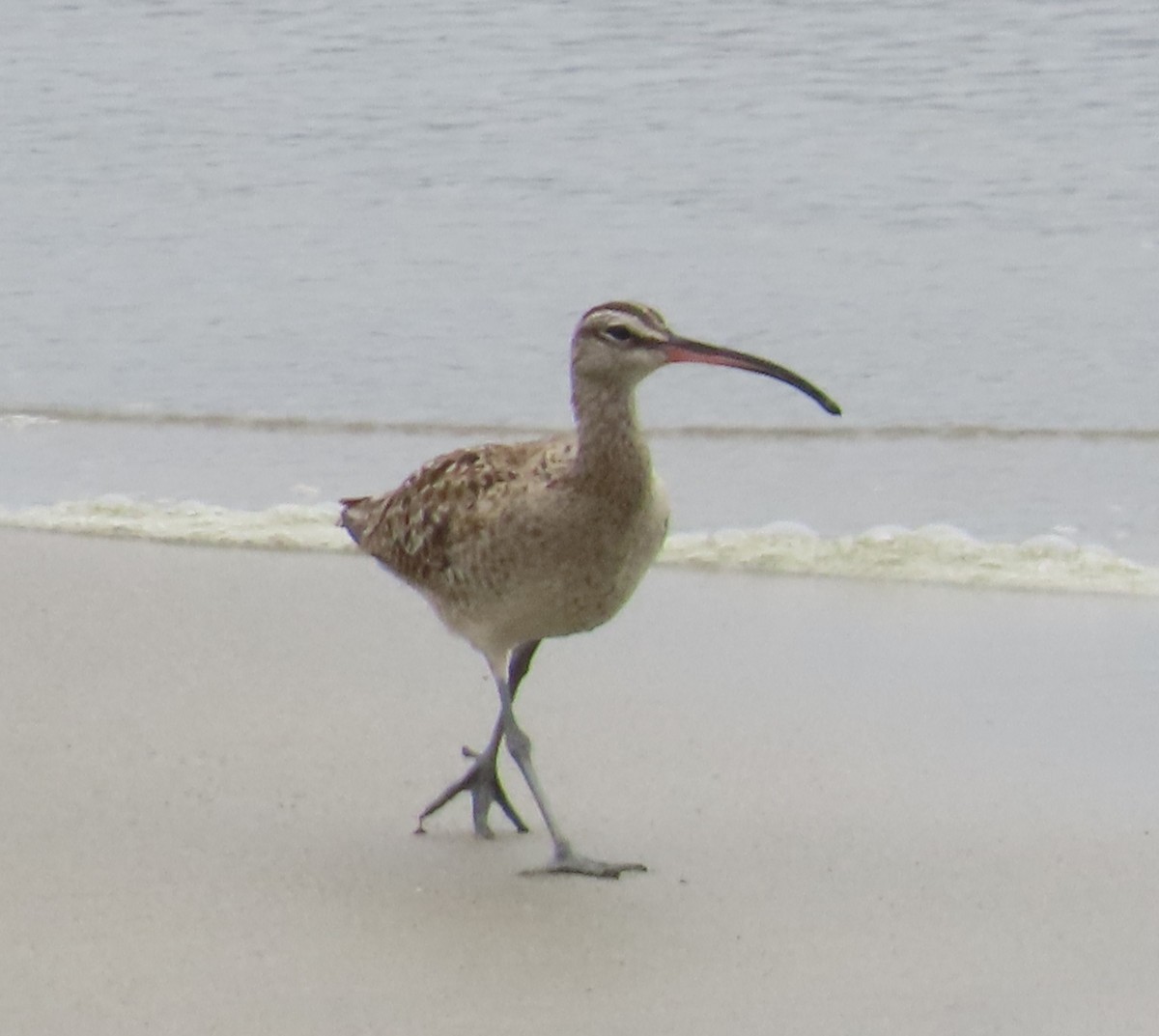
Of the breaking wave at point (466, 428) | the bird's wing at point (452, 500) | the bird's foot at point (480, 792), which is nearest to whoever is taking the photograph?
the bird's wing at point (452, 500)

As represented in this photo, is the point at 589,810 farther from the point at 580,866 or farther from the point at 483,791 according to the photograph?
the point at 580,866

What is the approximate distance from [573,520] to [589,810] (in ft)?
2.17

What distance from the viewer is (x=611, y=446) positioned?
439 centimetres

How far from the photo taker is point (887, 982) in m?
3.88

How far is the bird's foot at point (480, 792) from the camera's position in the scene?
15.3 feet

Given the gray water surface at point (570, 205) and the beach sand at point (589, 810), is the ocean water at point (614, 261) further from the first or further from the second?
the beach sand at point (589, 810)

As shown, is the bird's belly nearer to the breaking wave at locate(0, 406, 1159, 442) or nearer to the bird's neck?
the bird's neck

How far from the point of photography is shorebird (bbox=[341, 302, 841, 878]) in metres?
4.38

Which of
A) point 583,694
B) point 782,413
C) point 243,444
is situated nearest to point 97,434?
point 243,444

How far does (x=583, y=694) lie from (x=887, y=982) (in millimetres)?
1620

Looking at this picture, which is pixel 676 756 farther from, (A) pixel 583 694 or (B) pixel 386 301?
(B) pixel 386 301

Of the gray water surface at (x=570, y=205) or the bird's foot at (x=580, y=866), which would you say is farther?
the gray water surface at (x=570, y=205)

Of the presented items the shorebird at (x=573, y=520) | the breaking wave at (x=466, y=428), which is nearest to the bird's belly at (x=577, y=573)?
the shorebird at (x=573, y=520)

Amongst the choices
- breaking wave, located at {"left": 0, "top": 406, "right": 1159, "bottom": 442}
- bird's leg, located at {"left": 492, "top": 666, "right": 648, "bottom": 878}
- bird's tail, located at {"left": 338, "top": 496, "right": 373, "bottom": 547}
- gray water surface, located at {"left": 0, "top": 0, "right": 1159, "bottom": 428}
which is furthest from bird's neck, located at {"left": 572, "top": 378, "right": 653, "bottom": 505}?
gray water surface, located at {"left": 0, "top": 0, "right": 1159, "bottom": 428}
